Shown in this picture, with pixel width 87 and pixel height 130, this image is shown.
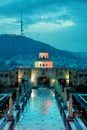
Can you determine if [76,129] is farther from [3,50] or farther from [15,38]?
[15,38]

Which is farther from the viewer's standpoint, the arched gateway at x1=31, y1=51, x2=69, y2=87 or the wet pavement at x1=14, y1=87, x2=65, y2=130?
the arched gateway at x1=31, y1=51, x2=69, y2=87

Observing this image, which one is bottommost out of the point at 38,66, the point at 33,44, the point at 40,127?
the point at 40,127

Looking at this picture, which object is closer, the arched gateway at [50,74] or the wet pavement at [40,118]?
the wet pavement at [40,118]

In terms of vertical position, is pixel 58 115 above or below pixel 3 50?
below

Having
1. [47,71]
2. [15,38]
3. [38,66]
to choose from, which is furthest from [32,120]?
[15,38]

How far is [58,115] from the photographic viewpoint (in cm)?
2573

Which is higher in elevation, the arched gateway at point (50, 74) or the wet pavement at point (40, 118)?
the arched gateway at point (50, 74)

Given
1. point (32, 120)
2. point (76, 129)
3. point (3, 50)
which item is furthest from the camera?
point (3, 50)

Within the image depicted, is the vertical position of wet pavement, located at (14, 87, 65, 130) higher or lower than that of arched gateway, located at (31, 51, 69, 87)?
lower

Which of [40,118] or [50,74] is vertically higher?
[50,74]

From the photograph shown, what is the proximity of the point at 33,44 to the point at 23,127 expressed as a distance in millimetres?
122306

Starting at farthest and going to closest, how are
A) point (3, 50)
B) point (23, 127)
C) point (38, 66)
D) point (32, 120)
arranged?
point (3, 50), point (38, 66), point (32, 120), point (23, 127)

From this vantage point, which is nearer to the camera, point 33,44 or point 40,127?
point 40,127

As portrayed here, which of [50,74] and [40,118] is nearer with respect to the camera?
[40,118]
